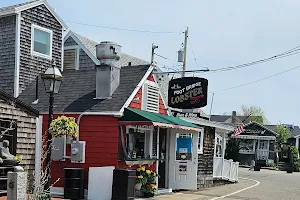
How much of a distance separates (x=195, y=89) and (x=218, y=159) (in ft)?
17.5

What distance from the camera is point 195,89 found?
52.1ft

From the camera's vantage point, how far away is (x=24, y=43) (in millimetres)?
16062

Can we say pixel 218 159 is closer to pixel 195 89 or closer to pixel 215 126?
pixel 215 126

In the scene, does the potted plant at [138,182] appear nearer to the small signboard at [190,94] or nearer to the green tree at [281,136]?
the small signboard at [190,94]

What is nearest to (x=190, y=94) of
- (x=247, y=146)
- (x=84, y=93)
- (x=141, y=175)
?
(x=141, y=175)

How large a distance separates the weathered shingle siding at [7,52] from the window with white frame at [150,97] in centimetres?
483

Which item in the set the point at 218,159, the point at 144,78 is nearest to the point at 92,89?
the point at 144,78

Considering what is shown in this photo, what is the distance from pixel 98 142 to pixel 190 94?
168 inches

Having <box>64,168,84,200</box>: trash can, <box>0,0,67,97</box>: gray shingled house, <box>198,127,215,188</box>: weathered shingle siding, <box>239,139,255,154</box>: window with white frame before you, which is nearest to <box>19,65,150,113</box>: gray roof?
<box>0,0,67,97</box>: gray shingled house

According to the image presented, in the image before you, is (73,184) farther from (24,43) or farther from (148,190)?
(24,43)

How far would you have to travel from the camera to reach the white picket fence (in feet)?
65.2

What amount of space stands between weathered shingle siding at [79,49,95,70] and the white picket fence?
294 inches

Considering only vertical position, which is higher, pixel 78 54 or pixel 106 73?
pixel 78 54

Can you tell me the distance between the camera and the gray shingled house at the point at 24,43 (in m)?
15.8
